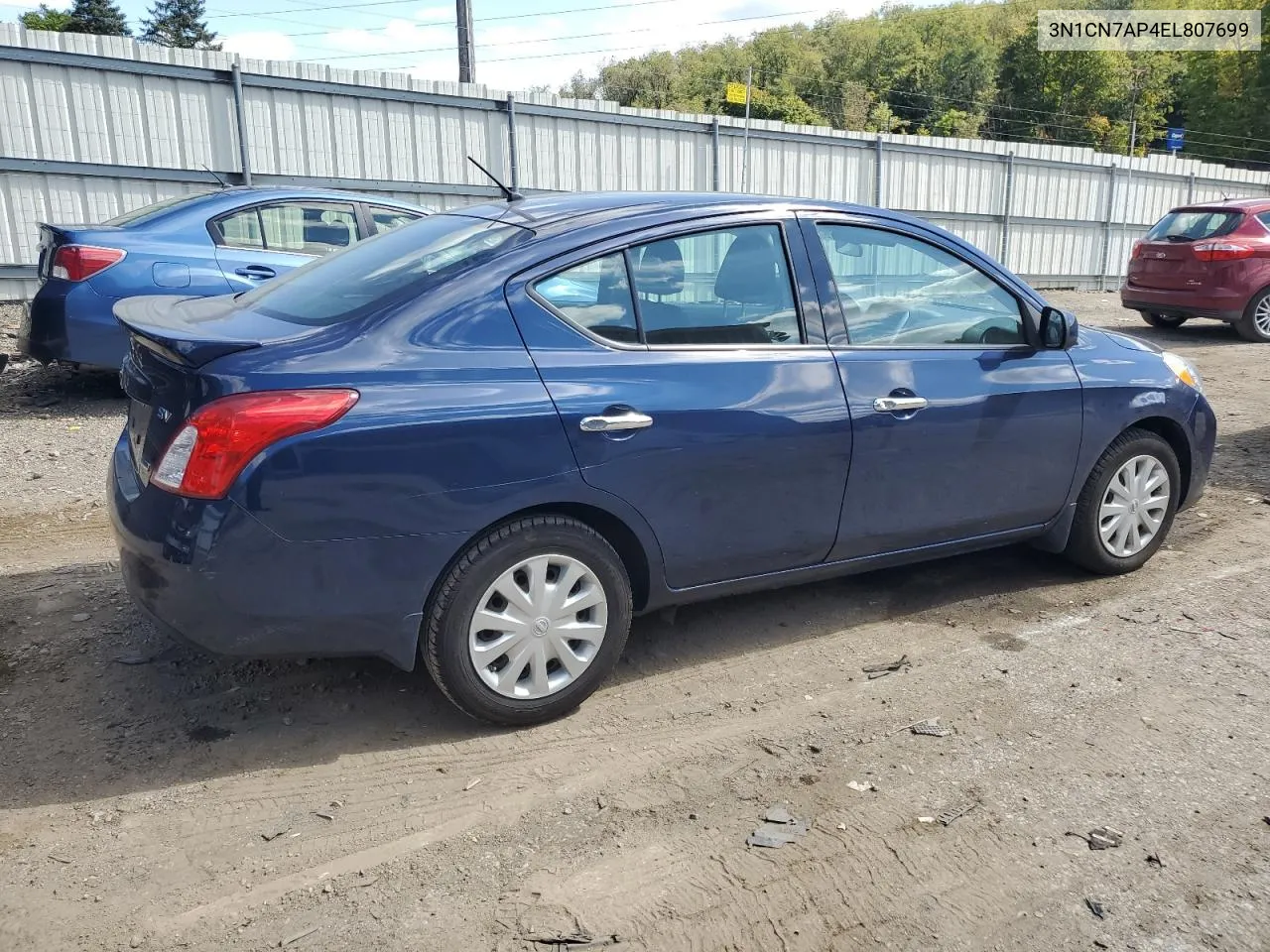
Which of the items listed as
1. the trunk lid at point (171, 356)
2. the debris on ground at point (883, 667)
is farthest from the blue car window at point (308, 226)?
the debris on ground at point (883, 667)

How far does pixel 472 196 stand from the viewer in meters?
14.0

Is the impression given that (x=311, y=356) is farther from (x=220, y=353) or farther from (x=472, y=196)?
(x=472, y=196)

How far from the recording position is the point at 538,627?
328cm

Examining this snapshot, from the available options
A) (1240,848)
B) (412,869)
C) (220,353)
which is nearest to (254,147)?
(220,353)

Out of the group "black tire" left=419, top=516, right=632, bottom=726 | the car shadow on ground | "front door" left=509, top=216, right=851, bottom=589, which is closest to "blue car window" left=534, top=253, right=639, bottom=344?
"front door" left=509, top=216, right=851, bottom=589

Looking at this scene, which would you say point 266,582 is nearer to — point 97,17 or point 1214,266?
point 1214,266

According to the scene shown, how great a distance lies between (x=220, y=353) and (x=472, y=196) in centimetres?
1156

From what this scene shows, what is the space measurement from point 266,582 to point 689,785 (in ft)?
4.52

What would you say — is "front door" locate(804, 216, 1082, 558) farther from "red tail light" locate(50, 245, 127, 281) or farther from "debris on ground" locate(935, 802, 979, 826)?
"red tail light" locate(50, 245, 127, 281)

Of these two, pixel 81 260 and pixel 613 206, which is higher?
pixel 613 206

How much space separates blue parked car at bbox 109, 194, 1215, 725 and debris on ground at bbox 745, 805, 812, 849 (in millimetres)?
802

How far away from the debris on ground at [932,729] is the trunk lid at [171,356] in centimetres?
233

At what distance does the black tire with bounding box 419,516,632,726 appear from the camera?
314cm

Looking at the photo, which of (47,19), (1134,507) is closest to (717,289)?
(1134,507)
